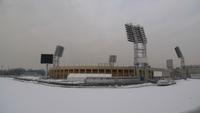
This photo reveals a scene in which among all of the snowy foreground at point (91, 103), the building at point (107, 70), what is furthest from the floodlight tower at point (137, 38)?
the snowy foreground at point (91, 103)

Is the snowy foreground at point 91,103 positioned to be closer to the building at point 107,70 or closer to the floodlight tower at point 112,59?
the building at point 107,70

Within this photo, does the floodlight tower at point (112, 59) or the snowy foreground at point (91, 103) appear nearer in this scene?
the snowy foreground at point (91, 103)

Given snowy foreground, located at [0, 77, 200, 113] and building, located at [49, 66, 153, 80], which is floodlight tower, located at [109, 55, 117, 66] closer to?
building, located at [49, 66, 153, 80]

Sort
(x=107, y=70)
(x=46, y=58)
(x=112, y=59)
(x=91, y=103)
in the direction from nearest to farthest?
(x=91, y=103)
(x=46, y=58)
(x=107, y=70)
(x=112, y=59)

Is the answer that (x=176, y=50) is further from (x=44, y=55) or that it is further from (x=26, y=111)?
(x=26, y=111)

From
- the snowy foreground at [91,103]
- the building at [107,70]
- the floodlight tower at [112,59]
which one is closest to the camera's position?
the snowy foreground at [91,103]

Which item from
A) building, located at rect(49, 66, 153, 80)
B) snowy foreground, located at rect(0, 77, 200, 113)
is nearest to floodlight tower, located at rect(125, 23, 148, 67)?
building, located at rect(49, 66, 153, 80)

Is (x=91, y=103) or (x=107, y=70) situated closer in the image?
(x=91, y=103)

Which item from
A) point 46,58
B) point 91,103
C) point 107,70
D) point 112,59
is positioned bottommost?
point 91,103

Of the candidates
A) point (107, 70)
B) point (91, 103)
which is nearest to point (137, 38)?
point (107, 70)

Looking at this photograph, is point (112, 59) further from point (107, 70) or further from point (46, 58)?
point (46, 58)

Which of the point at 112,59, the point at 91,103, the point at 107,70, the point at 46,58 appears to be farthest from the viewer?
the point at 112,59

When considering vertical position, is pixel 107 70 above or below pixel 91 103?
above

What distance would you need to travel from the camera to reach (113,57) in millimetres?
84000
